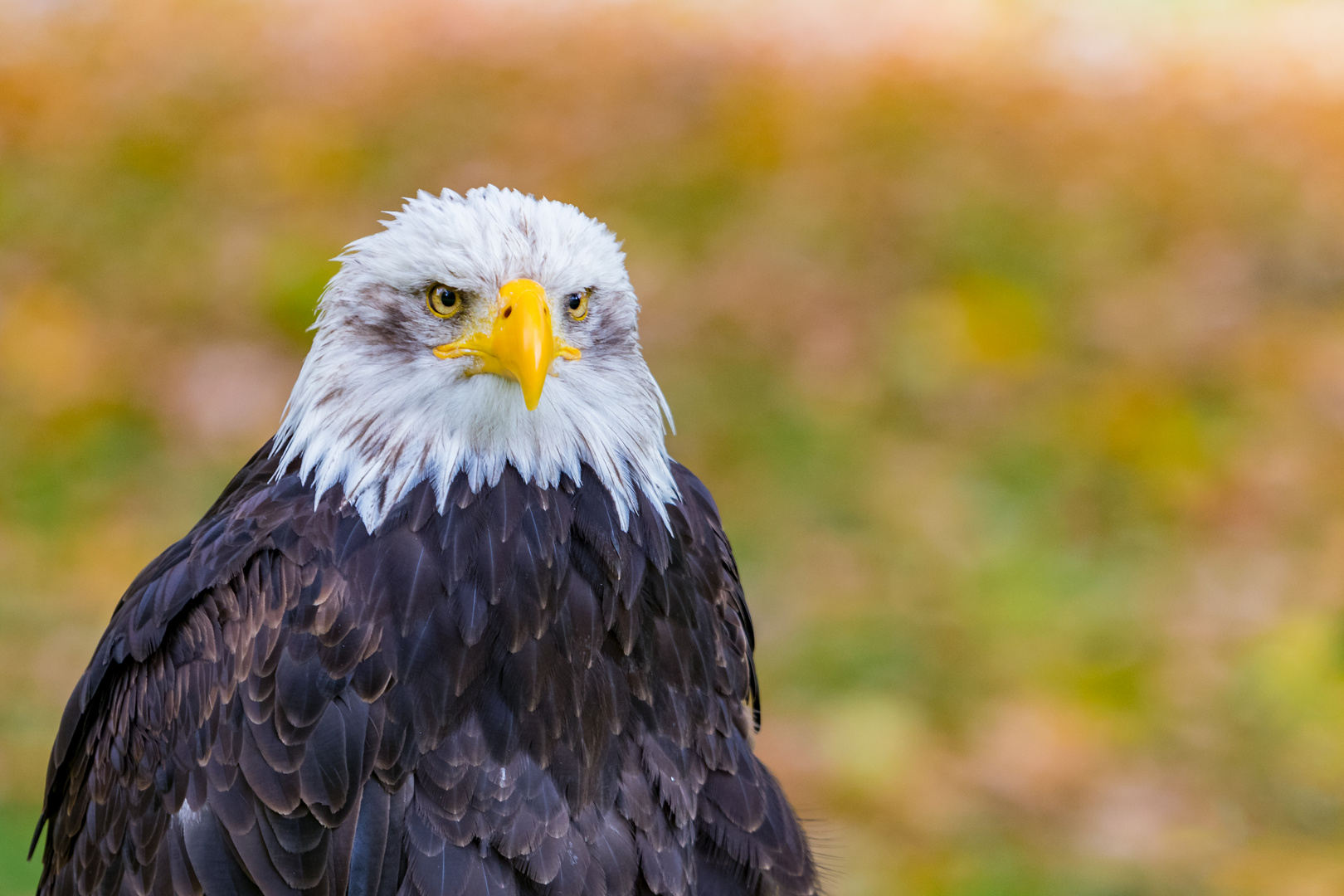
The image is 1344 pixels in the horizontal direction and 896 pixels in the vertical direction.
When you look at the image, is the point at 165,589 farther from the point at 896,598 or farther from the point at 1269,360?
the point at 1269,360

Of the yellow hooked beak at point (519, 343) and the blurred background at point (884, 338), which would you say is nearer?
the yellow hooked beak at point (519, 343)

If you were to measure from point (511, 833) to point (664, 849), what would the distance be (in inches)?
14.8

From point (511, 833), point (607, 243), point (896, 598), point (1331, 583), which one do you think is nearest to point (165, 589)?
point (511, 833)

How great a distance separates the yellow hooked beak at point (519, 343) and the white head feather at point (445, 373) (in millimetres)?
28

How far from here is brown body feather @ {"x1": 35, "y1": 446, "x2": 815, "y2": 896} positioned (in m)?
2.75

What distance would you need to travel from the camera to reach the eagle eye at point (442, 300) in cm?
279

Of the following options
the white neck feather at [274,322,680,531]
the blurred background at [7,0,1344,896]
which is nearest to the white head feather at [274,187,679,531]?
the white neck feather at [274,322,680,531]

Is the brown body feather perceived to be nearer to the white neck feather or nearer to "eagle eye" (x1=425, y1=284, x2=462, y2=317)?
the white neck feather

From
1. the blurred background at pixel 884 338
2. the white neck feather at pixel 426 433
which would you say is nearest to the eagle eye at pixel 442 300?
the white neck feather at pixel 426 433

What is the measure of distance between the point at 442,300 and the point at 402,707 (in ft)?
2.64

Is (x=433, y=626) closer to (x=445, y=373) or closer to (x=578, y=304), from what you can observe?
(x=445, y=373)

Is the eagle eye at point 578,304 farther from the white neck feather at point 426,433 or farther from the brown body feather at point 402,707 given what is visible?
the brown body feather at point 402,707

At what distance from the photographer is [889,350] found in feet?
26.9

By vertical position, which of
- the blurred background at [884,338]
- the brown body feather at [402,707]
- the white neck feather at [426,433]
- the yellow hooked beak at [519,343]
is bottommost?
the brown body feather at [402,707]
